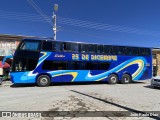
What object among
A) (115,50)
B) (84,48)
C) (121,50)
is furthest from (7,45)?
(121,50)

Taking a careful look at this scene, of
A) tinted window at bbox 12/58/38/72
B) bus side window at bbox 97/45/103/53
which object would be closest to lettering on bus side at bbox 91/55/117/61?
bus side window at bbox 97/45/103/53

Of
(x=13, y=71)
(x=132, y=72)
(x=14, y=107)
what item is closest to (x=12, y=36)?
(x=13, y=71)

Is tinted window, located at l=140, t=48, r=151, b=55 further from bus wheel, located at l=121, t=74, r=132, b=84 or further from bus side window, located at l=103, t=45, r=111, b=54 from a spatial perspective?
bus side window, located at l=103, t=45, r=111, b=54

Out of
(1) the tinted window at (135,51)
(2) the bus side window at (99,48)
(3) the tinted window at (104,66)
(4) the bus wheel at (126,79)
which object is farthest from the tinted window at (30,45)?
(1) the tinted window at (135,51)

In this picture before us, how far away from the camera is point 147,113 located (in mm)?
6555

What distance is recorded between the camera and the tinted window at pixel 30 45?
14.7 meters

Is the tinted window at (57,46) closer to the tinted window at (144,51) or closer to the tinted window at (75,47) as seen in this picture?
the tinted window at (75,47)

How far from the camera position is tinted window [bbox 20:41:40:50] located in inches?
579

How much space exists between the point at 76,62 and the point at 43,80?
3.29 metres

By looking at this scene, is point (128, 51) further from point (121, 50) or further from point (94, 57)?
point (94, 57)

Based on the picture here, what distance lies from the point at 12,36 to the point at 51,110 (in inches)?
821

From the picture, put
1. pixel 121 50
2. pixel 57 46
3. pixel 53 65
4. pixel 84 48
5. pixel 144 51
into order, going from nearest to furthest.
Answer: pixel 53 65, pixel 57 46, pixel 84 48, pixel 121 50, pixel 144 51

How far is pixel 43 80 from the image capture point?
598 inches

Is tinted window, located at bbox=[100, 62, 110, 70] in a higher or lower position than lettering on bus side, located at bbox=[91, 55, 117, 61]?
lower
